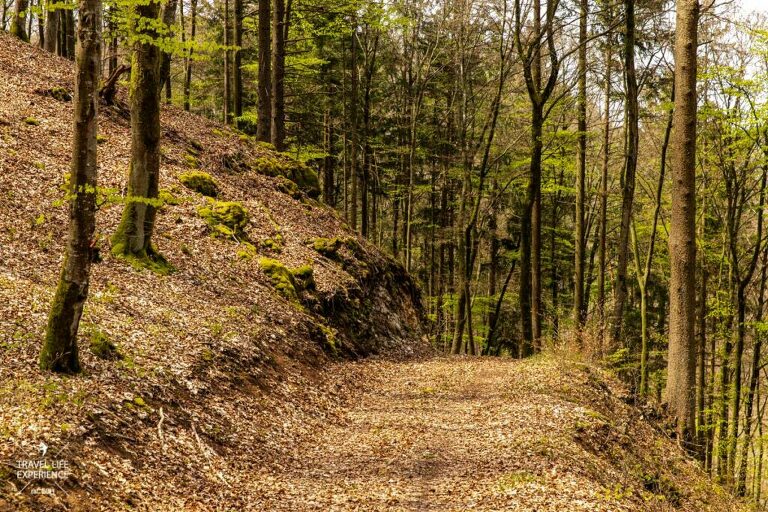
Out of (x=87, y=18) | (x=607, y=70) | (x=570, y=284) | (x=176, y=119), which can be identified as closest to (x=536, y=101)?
(x=607, y=70)

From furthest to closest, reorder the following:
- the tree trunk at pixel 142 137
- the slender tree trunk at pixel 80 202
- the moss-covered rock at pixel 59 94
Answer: the moss-covered rock at pixel 59 94 < the tree trunk at pixel 142 137 < the slender tree trunk at pixel 80 202

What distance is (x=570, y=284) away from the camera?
101ft

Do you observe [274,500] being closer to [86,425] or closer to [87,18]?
[86,425]

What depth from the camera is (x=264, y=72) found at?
17.7 metres

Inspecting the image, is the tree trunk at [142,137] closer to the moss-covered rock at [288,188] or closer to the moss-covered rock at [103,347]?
the moss-covered rock at [103,347]

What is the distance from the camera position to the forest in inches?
365

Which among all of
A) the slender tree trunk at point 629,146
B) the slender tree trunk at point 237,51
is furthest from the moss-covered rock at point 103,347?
the slender tree trunk at point 237,51

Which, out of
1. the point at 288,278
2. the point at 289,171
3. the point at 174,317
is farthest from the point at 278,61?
the point at 174,317

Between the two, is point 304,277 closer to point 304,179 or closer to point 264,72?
point 304,179

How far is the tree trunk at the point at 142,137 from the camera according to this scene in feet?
30.1

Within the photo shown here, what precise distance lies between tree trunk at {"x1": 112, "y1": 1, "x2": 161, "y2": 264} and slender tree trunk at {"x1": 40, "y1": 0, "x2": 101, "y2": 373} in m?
3.44

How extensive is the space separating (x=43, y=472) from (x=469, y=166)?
55.8ft

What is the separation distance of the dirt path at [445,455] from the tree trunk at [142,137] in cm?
485

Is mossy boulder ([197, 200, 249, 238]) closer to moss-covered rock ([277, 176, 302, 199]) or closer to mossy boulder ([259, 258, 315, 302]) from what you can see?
mossy boulder ([259, 258, 315, 302])
